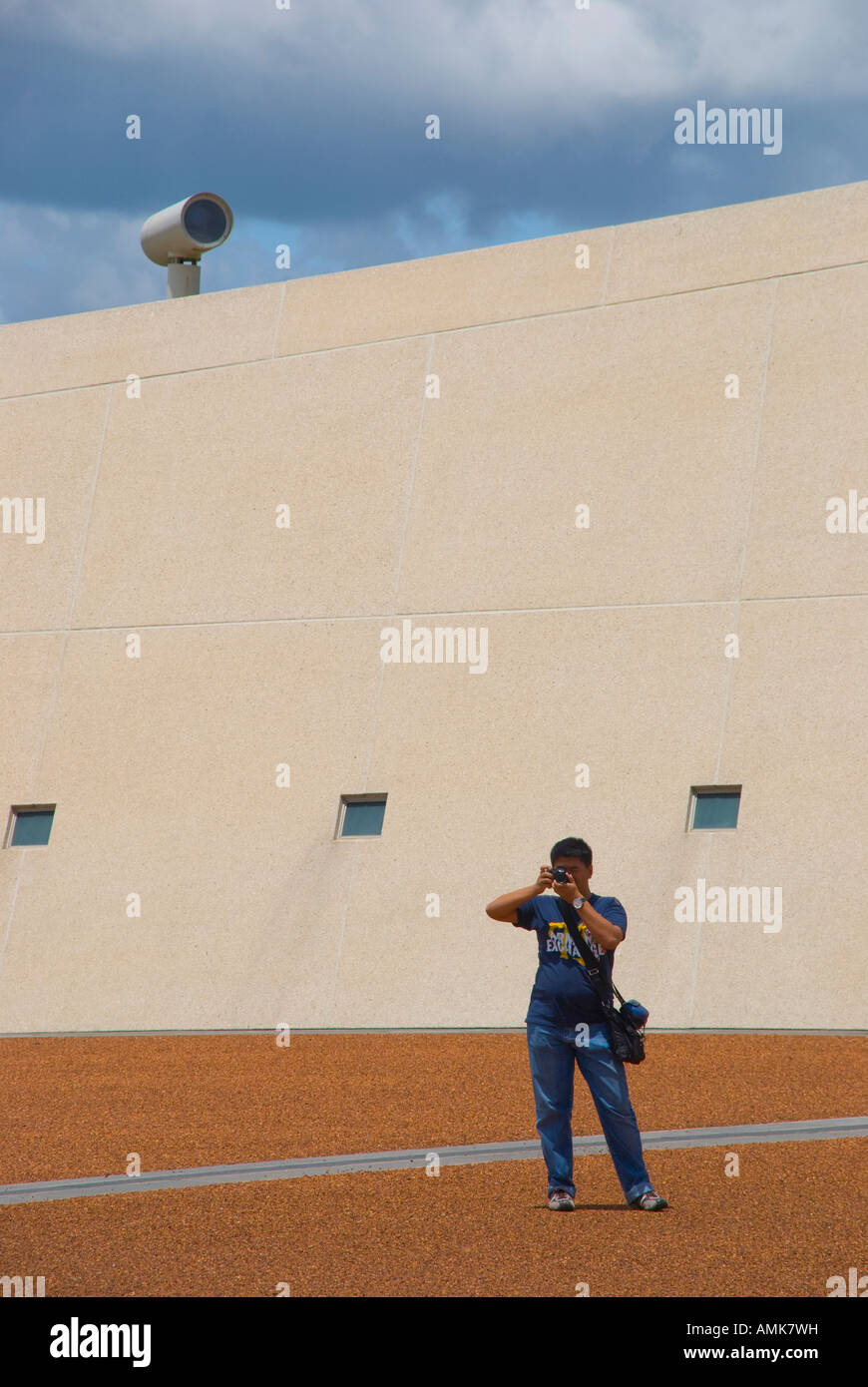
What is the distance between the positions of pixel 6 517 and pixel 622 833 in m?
9.58

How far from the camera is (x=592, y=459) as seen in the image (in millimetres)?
15734

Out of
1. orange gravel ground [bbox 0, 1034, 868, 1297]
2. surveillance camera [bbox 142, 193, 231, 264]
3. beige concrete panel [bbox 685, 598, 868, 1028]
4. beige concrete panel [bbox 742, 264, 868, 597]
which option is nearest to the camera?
orange gravel ground [bbox 0, 1034, 868, 1297]

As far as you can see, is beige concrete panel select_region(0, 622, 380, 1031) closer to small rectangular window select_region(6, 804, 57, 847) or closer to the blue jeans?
small rectangular window select_region(6, 804, 57, 847)

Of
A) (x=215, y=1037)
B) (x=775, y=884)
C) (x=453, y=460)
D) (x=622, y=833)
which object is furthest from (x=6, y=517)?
(x=775, y=884)

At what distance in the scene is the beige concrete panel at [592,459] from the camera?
49.2 ft

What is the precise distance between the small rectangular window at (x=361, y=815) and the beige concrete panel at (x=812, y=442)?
432 cm

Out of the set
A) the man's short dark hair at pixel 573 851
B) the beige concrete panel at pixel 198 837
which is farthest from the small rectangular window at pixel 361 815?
the man's short dark hair at pixel 573 851

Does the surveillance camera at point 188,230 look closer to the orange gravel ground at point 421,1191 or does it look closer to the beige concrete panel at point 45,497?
the beige concrete panel at point 45,497

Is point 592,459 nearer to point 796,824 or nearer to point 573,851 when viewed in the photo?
point 796,824

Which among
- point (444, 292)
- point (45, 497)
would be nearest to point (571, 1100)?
point (444, 292)

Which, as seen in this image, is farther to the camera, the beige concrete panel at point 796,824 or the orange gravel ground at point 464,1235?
the beige concrete panel at point 796,824

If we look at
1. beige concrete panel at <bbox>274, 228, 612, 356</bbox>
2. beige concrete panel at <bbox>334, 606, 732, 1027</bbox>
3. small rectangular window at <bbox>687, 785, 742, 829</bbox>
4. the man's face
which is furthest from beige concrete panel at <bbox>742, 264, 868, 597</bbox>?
the man's face

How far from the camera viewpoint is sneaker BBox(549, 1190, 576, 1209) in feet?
20.6
